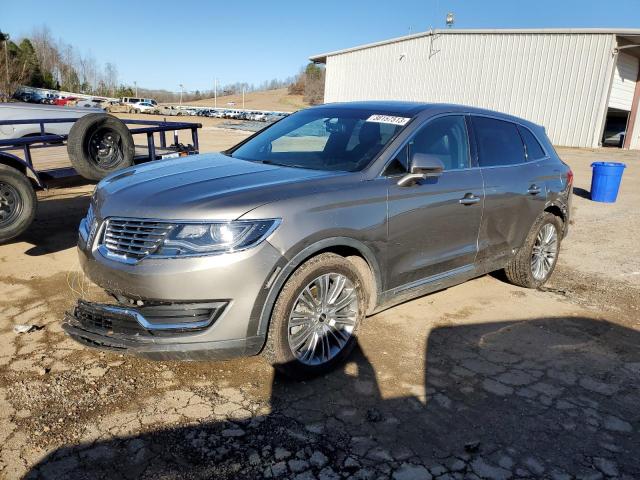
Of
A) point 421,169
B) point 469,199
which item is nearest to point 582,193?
point 469,199

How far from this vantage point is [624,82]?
26.5 m

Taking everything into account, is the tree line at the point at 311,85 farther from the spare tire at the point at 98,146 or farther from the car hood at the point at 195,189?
the car hood at the point at 195,189

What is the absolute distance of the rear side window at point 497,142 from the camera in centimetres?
458

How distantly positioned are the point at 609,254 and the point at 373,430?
226 inches

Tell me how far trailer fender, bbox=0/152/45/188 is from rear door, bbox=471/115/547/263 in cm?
462

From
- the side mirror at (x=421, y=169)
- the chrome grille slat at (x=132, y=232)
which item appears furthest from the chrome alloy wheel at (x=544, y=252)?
the chrome grille slat at (x=132, y=232)

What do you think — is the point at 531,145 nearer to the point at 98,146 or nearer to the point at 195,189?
the point at 195,189

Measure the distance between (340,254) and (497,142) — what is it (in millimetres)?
2221

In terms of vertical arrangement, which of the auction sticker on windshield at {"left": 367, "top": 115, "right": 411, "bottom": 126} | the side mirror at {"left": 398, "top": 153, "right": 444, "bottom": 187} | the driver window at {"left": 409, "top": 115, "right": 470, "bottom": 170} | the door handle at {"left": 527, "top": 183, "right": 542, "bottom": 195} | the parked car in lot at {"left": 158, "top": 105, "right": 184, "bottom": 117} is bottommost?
the parked car in lot at {"left": 158, "top": 105, "right": 184, "bottom": 117}

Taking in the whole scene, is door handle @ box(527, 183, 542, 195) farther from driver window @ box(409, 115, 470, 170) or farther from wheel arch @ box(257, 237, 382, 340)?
wheel arch @ box(257, 237, 382, 340)

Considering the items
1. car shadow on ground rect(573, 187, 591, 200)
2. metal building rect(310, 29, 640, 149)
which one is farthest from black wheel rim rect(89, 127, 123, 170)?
metal building rect(310, 29, 640, 149)

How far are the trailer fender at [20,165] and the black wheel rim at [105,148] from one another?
24.5 inches

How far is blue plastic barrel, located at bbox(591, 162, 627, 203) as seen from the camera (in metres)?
11.2

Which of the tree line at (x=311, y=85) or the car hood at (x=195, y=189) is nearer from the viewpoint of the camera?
the car hood at (x=195, y=189)
